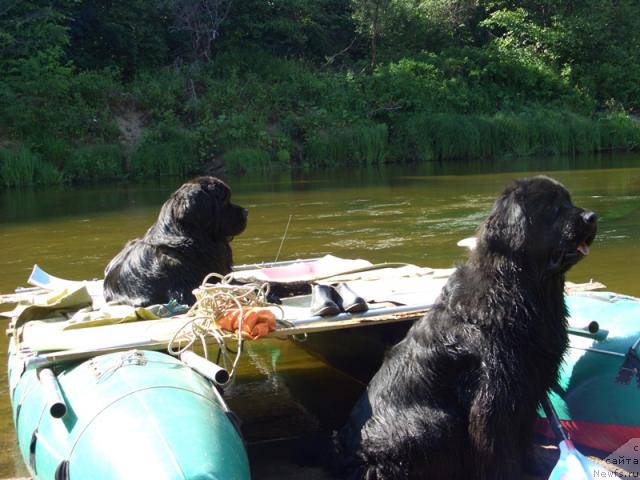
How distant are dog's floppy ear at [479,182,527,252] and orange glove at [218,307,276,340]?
1.24m

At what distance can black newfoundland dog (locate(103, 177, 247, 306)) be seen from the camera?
6.13 metres

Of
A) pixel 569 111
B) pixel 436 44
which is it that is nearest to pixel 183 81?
pixel 436 44

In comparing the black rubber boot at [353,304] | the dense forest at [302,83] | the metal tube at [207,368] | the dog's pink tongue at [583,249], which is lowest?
the metal tube at [207,368]

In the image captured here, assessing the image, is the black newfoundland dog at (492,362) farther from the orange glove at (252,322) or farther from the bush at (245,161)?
the bush at (245,161)

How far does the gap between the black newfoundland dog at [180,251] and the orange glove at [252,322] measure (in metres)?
1.69

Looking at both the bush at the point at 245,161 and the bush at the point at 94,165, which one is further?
the bush at the point at 245,161

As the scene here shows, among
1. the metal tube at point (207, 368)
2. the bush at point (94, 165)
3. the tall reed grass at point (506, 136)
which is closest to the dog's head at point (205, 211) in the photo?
the metal tube at point (207, 368)

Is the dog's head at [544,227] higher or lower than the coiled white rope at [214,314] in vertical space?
higher

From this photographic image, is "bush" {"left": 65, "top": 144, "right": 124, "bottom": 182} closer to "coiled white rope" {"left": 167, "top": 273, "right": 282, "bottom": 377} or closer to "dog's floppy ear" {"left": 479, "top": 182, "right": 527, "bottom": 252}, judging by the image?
"coiled white rope" {"left": 167, "top": 273, "right": 282, "bottom": 377}

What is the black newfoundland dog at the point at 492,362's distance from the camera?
12.4ft

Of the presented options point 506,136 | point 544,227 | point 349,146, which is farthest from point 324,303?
point 506,136

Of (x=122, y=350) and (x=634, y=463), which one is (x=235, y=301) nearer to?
(x=122, y=350)

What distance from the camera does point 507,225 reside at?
3869 millimetres

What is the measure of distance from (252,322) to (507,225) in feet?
4.78
